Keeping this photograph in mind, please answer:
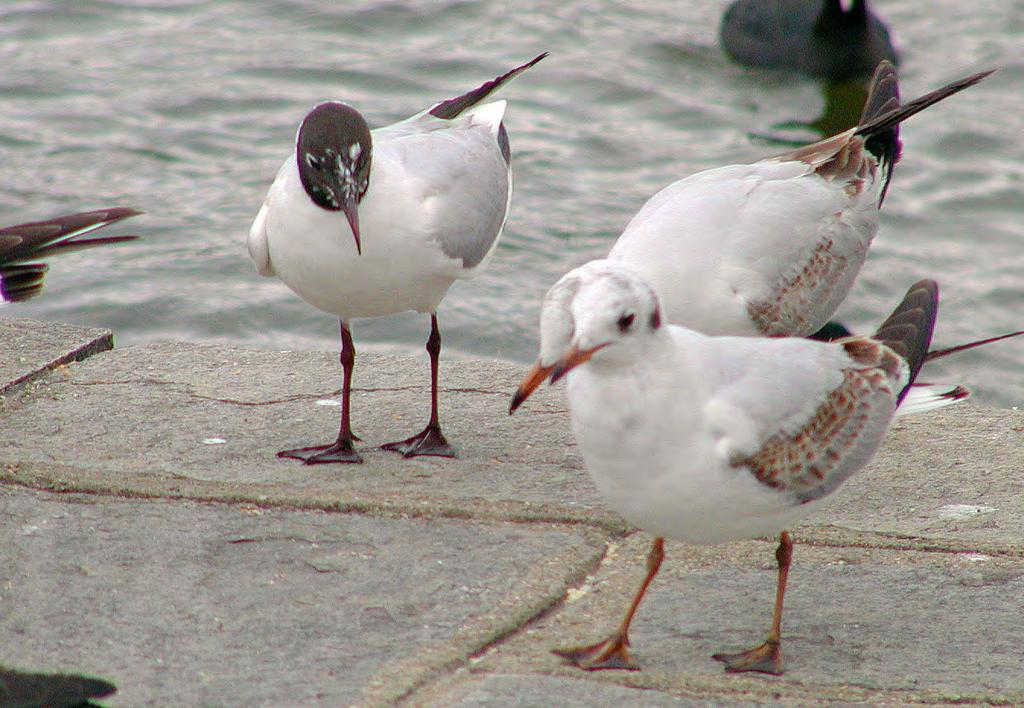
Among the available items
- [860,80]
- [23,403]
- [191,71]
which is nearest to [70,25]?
[191,71]

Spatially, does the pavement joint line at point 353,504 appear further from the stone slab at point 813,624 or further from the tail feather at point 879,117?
the tail feather at point 879,117

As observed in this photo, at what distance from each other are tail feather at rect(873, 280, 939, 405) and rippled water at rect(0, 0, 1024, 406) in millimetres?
3664

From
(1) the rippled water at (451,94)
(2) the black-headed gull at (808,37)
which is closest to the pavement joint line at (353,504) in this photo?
(1) the rippled water at (451,94)

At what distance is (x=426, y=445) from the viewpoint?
4301 millimetres

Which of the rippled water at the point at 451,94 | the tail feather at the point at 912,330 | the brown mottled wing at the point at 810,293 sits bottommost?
the rippled water at the point at 451,94

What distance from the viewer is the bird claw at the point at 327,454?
4.11 meters

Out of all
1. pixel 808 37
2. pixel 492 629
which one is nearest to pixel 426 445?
pixel 492 629

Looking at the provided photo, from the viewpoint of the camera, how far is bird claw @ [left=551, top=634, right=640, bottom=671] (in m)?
2.91

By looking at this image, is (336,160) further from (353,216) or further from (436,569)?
(436,569)

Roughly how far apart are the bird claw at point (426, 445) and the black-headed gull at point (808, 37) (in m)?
8.14

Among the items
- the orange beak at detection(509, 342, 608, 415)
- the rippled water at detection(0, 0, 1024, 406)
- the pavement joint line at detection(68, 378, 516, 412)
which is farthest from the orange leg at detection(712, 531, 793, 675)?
the rippled water at detection(0, 0, 1024, 406)

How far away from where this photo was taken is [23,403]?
14.0 feet

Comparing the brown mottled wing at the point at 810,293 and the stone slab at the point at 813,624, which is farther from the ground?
the brown mottled wing at the point at 810,293

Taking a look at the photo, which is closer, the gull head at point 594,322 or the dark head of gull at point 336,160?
the gull head at point 594,322
